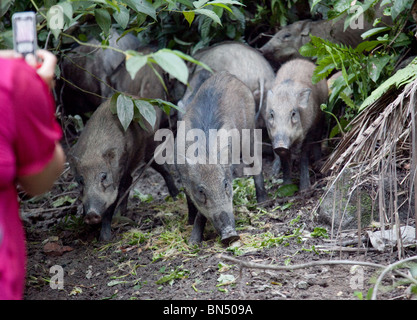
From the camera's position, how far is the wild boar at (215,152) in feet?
16.8

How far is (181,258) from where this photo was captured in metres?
4.80

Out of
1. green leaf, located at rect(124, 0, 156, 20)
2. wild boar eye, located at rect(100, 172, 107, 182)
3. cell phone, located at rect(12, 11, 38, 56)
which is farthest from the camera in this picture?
wild boar eye, located at rect(100, 172, 107, 182)

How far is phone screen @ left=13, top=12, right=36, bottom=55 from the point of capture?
2.26 m

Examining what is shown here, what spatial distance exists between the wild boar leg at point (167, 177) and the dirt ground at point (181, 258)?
0.24 metres

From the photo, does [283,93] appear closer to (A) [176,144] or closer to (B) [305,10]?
(A) [176,144]

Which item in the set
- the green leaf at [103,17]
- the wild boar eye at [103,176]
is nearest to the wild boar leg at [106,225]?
the wild boar eye at [103,176]

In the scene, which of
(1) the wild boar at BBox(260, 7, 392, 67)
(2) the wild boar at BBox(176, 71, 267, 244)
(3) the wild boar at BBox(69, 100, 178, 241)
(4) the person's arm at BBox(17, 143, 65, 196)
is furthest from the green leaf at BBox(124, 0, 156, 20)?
(1) the wild boar at BBox(260, 7, 392, 67)

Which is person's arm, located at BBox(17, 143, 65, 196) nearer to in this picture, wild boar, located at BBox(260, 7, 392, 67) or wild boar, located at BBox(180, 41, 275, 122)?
wild boar, located at BBox(180, 41, 275, 122)

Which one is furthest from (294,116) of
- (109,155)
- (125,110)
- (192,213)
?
(125,110)

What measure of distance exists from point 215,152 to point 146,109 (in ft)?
2.59

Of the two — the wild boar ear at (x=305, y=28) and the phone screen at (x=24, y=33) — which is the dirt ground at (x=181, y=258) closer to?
the phone screen at (x=24, y=33)

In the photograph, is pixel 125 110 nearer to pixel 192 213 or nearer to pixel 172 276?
pixel 192 213
